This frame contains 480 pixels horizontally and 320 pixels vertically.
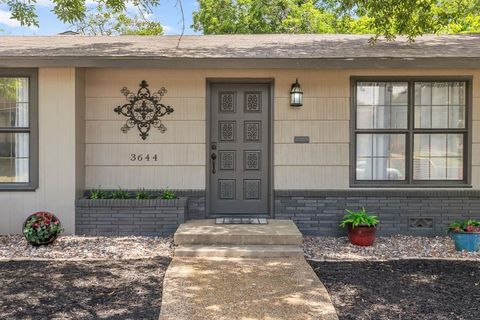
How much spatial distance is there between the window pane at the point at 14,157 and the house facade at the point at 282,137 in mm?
15

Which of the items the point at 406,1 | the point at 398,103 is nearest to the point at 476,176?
the point at 398,103

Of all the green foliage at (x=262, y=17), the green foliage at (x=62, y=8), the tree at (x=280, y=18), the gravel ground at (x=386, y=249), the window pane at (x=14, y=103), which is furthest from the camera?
the green foliage at (x=262, y=17)

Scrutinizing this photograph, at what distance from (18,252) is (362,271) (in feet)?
13.6

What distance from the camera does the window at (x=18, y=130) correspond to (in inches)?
254

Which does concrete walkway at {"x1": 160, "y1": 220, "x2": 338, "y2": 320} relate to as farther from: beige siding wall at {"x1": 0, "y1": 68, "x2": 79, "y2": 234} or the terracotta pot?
beige siding wall at {"x1": 0, "y1": 68, "x2": 79, "y2": 234}

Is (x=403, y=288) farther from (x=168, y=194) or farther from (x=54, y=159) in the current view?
(x=54, y=159)

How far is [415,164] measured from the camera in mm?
6801

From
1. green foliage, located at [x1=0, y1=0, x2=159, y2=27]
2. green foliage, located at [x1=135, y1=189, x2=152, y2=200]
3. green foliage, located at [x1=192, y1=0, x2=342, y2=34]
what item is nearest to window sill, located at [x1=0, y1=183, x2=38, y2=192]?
green foliage, located at [x1=135, y1=189, x2=152, y2=200]

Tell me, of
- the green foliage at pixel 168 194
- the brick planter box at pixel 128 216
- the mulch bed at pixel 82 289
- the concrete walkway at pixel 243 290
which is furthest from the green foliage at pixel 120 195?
the concrete walkway at pixel 243 290

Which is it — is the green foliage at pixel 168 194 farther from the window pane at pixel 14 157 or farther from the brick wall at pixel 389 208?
the window pane at pixel 14 157

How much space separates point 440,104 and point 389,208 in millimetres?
1729

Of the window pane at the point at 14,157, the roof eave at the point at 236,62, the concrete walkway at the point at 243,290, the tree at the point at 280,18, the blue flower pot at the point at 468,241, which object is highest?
the tree at the point at 280,18

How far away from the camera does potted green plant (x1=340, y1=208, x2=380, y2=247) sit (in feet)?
19.8

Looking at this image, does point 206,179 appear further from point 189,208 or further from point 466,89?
point 466,89
